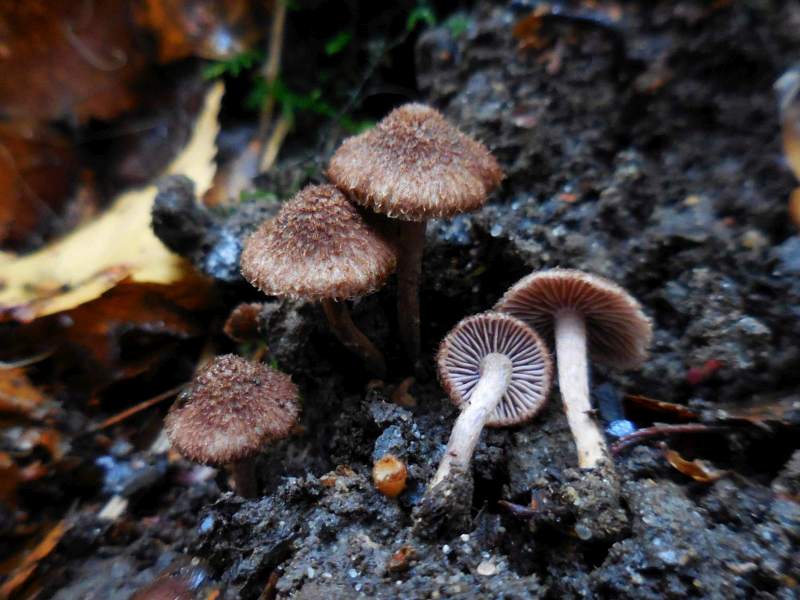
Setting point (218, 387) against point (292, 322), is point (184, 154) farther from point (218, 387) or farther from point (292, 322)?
point (218, 387)

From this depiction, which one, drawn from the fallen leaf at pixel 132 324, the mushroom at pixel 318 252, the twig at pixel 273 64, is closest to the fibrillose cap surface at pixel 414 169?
the mushroom at pixel 318 252

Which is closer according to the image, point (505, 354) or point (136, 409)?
point (505, 354)

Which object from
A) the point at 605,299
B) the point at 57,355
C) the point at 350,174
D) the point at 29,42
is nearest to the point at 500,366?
the point at 605,299

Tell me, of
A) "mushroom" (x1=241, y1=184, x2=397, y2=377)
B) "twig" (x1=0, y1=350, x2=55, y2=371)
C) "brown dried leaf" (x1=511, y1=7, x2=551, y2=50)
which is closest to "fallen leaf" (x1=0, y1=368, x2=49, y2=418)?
"twig" (x1=0, y1=350, x2=55, y2=371)

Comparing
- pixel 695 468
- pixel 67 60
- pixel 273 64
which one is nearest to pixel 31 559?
pixel 695 468

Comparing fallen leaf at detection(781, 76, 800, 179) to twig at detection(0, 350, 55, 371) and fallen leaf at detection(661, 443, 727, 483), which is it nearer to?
fallen leaf at detection(661, 443, 727, 483)

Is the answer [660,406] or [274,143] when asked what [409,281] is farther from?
[274,143]
